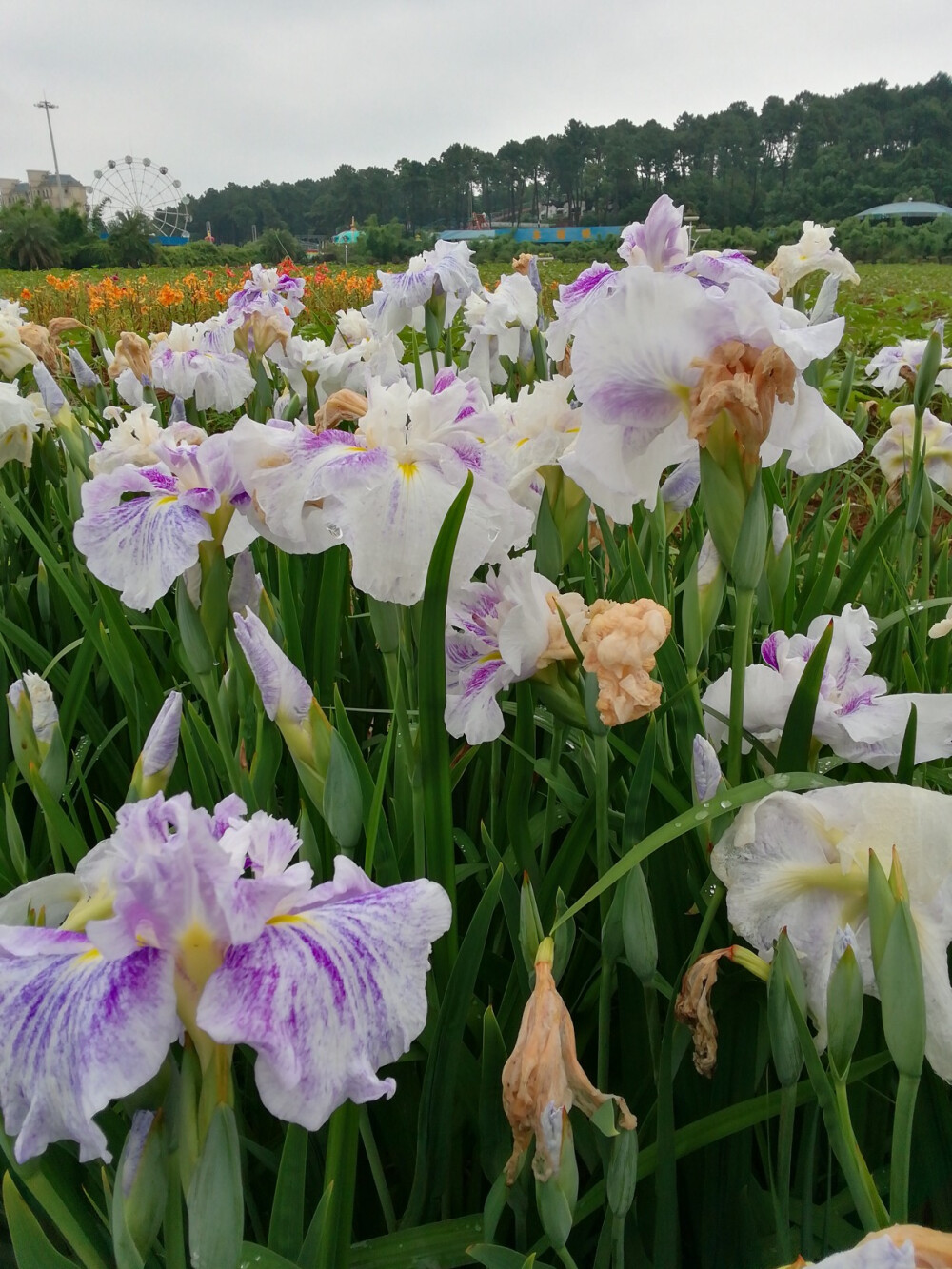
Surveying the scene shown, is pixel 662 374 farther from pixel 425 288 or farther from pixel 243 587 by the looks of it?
pixel 425 288

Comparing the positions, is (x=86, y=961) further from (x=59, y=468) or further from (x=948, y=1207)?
(x=59, y=468)

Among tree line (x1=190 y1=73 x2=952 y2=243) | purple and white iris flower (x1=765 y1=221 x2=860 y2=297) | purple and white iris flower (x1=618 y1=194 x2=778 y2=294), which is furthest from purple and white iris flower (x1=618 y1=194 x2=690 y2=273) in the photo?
tree line (x1=190 y1=73 x2=952 y2=243)

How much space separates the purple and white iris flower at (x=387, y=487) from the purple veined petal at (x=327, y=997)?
41 centimetres

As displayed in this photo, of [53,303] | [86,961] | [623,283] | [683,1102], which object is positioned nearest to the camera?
[86,961]

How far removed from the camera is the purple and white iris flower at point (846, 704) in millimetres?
1065

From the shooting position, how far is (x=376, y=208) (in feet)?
160

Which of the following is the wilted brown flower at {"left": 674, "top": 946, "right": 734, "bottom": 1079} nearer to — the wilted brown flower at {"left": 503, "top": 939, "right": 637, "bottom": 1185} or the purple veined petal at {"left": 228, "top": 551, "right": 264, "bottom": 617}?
the wilted brown flower at {"left": 503, "top": 939, "right": 637, "bottom": 1185}

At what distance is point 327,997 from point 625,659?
1.55 ft

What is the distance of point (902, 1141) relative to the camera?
0.69 m

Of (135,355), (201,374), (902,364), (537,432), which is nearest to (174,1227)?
(537,432)

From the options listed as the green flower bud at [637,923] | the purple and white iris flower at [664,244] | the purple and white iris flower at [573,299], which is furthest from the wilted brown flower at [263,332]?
the green flower bud at [637,923]

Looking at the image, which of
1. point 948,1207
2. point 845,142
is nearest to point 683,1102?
point 948,1207

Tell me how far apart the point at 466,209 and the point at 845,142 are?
70.9 ft

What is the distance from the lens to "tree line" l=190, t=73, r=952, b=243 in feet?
137
